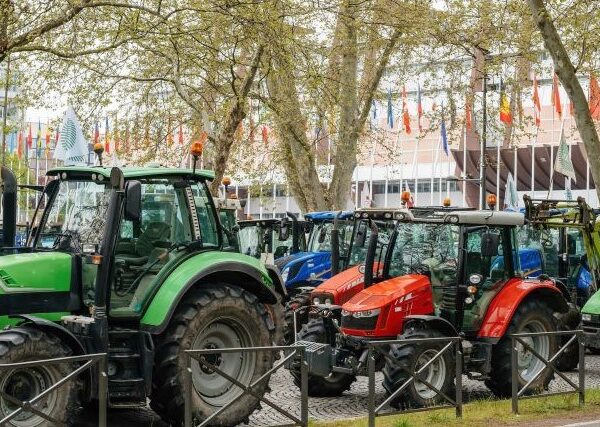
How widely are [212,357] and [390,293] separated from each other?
3.53 meters

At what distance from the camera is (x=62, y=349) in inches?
373

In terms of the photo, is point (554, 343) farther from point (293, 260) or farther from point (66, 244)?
point (293, 260)

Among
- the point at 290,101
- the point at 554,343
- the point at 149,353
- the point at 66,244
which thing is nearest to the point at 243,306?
the point at 149,353

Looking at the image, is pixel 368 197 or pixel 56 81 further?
pixel 368 197

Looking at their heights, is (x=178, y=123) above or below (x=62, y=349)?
above

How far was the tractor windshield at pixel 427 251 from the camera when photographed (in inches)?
540

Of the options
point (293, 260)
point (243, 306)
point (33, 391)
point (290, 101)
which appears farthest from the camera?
point (290, 101)

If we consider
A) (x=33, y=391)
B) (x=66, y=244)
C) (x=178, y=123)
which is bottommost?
(x=33, y=391)

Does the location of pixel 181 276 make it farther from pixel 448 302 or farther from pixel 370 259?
pixel 448 302

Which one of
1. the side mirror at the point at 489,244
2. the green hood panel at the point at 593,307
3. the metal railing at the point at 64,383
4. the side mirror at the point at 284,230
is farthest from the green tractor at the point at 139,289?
the side mirror at the point at 284,230

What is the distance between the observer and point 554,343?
41.8ft

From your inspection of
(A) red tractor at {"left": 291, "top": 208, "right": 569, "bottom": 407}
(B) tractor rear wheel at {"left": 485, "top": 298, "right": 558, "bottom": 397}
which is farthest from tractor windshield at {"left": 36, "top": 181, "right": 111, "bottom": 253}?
(B) tractor rear wheel at {"left": 485, "top": 298, "right": 558, "bottom": 397}

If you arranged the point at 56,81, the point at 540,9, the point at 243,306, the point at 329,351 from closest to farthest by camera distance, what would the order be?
the point at 243,306 → the point at 329,351 → the point at 540,9 → the point at 56,81

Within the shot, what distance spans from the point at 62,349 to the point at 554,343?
611 centimetres
